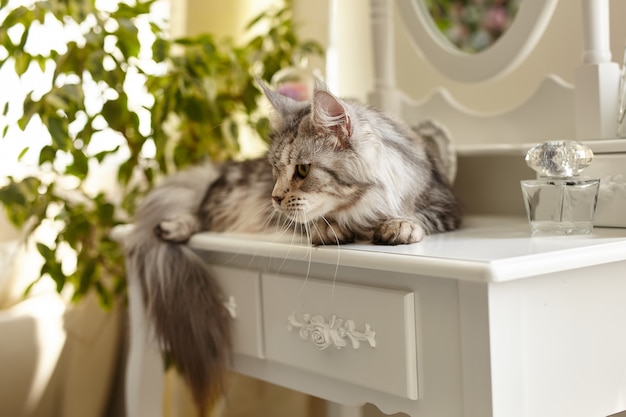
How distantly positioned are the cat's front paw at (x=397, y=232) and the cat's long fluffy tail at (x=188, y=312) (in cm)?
37

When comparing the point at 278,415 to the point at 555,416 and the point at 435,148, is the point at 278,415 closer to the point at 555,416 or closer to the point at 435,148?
the point at 435,148

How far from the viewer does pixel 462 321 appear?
2.92ft

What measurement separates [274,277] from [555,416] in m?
0.47

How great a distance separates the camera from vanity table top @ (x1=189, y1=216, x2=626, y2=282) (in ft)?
2.74

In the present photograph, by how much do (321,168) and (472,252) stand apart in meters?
0.26

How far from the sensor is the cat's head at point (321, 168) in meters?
1.04

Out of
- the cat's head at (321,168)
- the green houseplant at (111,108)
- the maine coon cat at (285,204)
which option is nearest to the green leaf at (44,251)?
the green houseplant at (111,108)

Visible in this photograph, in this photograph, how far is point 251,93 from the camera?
1.84 meters

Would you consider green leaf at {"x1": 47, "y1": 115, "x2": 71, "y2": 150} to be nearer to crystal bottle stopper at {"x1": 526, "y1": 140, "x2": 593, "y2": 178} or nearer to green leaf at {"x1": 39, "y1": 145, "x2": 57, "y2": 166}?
green leaf at {"x1": 39, "y1": 145, "x2": 57, "y2": 166}

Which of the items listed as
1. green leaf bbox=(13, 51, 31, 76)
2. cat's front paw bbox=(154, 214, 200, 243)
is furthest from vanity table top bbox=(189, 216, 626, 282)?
green leaf bbox=(13, 51, 31, 76)

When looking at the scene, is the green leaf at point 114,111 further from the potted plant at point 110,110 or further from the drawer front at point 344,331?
the drawer front at point 344,331

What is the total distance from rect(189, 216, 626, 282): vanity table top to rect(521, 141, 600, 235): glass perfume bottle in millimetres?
31

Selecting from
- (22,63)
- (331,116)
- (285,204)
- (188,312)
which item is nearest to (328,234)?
(285,204)

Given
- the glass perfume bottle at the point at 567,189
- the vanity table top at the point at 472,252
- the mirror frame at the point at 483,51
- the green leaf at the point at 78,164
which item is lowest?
the vanity table top at the point at 472,252
